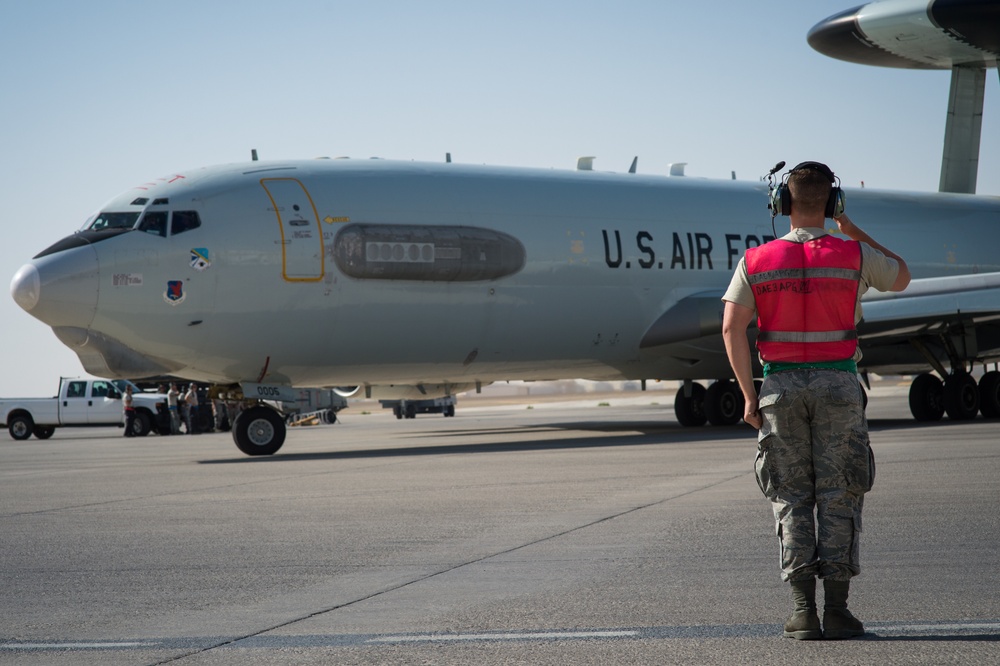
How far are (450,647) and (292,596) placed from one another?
1525 mm

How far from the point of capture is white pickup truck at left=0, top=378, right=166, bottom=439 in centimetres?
3766

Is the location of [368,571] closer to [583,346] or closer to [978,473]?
[978,473]

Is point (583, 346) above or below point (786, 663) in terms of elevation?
above

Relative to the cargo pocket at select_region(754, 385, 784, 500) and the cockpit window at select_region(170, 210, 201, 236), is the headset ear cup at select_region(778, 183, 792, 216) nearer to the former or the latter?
the cargo pocket at select_region(754, 385, 784, 500)

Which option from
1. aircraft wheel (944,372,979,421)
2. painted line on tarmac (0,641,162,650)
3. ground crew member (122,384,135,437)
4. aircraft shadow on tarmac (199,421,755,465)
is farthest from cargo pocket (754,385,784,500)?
ground crew member (122,384,135,437)

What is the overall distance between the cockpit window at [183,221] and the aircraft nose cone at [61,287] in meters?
1.18

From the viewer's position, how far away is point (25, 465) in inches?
742

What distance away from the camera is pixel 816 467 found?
4.91m

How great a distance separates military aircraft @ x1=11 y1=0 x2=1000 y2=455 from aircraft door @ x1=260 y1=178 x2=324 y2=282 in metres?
0.03

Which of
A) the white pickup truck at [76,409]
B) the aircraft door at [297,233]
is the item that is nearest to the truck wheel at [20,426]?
the white pickup truck at [76,409]

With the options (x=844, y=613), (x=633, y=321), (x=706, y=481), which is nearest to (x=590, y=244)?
(x=633, y=321)

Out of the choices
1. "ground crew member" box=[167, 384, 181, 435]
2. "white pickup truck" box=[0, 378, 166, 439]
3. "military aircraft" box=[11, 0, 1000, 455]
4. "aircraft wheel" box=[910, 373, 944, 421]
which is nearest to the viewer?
"military aircraft" box=[11, 0, 1000, 455]

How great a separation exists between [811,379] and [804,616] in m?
0.99

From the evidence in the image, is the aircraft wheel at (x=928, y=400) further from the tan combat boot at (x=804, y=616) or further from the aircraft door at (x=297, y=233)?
the tan combat boot at (x=804, y=616)
